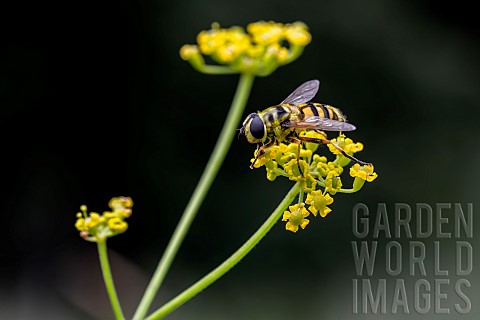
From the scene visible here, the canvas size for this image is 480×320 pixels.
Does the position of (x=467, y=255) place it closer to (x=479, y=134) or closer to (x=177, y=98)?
(x=479, y=134)

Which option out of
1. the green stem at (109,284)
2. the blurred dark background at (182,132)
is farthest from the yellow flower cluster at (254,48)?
the blurred dark background at (182,132)

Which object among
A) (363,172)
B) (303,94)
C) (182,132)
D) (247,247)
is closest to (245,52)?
(303,94)

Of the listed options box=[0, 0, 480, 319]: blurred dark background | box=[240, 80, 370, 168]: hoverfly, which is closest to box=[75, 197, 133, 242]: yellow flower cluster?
box=[240, 80, 370, 168]: hoverfly

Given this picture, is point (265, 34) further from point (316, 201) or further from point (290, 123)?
point (316, 201)

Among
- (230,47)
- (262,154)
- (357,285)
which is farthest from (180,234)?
(357,285)

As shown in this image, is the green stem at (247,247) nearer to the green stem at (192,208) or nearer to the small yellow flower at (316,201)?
the small yellow flower at (316,201)
